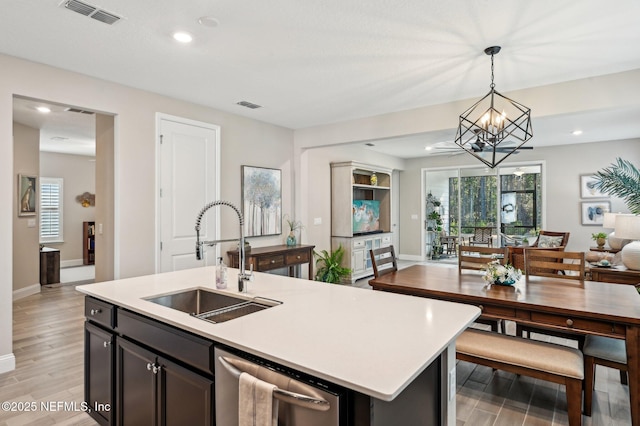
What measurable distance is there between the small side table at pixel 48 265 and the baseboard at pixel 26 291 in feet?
1.69

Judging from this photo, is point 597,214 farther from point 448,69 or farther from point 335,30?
point 335,30

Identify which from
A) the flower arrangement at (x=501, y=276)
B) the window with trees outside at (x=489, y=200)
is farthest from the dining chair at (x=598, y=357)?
the window with trees outside at (x=489, y=200)

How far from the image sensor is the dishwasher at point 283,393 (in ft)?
3.59

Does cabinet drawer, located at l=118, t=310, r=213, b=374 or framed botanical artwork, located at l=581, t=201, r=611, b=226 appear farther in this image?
framed botanical artwork, located at l=581, t=201, r=611, b=226

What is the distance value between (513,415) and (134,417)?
2362mm

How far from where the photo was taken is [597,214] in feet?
23.4

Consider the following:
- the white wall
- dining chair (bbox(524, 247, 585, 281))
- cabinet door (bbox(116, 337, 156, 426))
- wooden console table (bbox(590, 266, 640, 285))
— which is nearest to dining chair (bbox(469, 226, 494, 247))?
wooden console table (bbox(590, 266, 640, 285))

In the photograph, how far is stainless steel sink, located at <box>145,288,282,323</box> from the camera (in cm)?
192

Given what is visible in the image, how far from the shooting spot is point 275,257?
489cm

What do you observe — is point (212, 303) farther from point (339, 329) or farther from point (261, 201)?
point (261, 201)

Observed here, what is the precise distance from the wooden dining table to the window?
8.46 m

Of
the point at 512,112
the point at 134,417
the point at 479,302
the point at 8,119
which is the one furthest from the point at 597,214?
the point at 8,119

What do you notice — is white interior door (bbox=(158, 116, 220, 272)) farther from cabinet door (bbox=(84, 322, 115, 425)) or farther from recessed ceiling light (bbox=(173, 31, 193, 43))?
cabinet door (bbox=(84, 322, 115, 425))

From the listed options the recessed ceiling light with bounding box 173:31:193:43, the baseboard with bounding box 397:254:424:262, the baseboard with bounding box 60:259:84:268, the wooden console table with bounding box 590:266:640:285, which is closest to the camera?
the recessed ceiling light with bounding box 173:31:193:43
